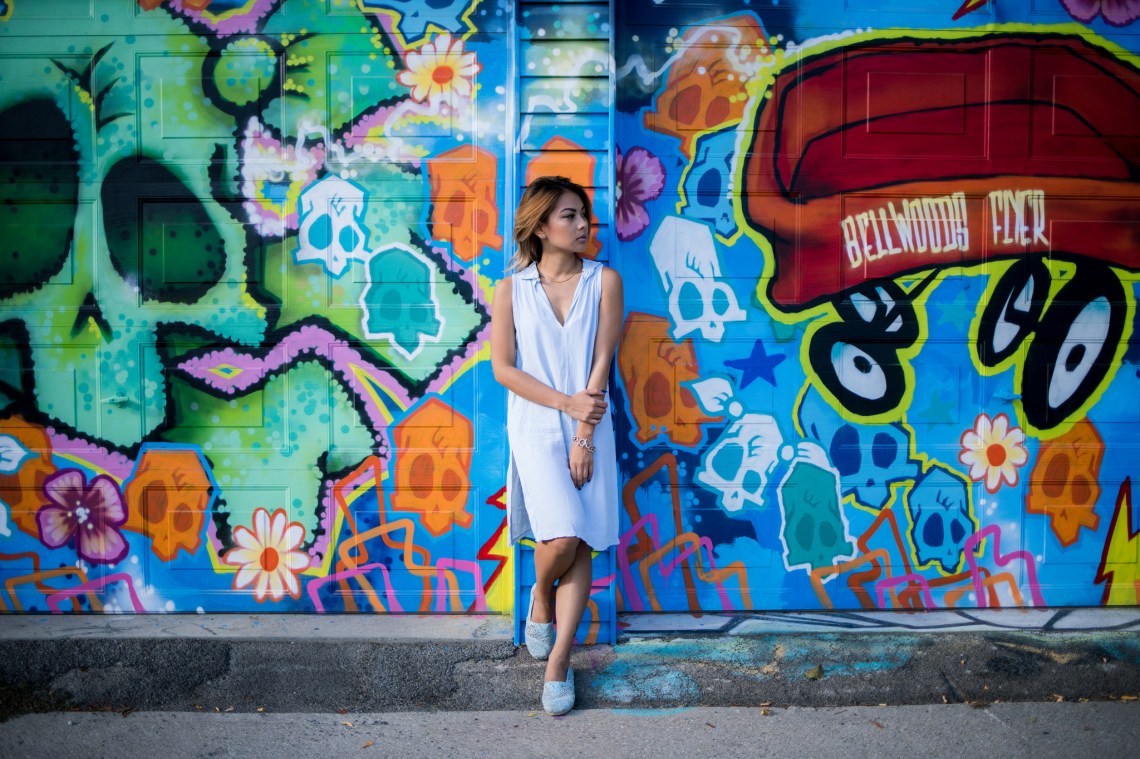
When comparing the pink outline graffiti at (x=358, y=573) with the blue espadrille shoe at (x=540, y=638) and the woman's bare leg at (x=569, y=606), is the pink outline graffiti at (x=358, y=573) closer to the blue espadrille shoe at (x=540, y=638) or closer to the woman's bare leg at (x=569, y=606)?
the blue espadrille shoe at (x=540, y=638)

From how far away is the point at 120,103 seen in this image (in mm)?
4023

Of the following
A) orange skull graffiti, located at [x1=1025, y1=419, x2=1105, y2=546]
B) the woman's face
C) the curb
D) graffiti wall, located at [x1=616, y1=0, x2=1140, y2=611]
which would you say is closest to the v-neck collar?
the woman's face

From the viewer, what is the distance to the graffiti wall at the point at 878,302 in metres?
4.04

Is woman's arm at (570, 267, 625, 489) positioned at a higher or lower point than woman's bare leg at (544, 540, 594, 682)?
higher

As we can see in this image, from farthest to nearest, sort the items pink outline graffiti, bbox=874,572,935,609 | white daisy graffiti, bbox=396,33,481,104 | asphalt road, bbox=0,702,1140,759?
pink outline graffiti, bbox=874,572,935,609 < white daisy graffiti, bbox=396,33,481,104 < asphalt road, bbox=0,702,1140,759

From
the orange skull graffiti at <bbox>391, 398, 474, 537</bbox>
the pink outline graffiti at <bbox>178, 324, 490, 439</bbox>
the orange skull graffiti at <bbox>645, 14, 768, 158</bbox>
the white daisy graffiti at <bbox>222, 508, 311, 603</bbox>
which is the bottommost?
the white daisy graffiti at <bbox>222, 508, 311, 603</bbox>

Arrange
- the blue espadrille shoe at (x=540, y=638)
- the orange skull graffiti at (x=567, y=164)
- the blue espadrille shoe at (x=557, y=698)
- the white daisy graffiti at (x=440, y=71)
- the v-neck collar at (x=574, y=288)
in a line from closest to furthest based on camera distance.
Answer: the blue espadrille shoe at (x=557, y=698), the v-neck collar at (x=574, y=288), the blue espadrille shoe at (x=540, y=638), the orange skull graffiti at (x=567, y=164), the white daisy graffiti at (x=440, y=71)

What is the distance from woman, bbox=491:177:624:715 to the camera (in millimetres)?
3338

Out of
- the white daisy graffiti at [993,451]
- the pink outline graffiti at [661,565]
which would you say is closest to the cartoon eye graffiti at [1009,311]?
the white daisy graffiti at [993,451]

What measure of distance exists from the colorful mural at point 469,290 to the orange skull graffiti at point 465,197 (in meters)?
0.01

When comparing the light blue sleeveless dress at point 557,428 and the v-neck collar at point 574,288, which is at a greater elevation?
the v-neck collar at point 574,288

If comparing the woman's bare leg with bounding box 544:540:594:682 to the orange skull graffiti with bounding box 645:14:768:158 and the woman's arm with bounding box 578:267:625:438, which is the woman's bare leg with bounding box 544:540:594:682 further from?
the orange skull graffiti with bounding box 645:14:768:158

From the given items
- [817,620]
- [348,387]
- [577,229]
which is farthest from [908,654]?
[348,387]

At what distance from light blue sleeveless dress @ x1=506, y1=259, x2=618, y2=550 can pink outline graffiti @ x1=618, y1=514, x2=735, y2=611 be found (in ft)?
1.89
